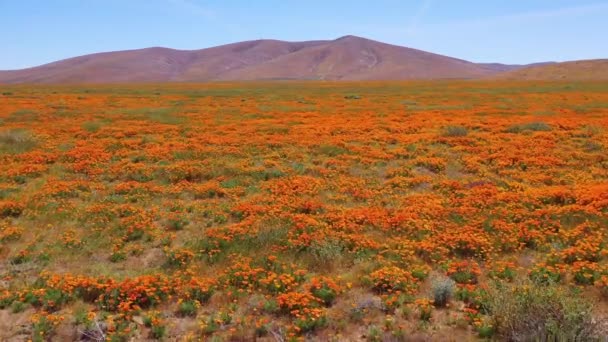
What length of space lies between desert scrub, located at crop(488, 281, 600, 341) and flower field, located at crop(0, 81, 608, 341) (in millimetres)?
48

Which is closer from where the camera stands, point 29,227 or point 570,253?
point 570,253

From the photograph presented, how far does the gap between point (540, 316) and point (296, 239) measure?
5.76 meters

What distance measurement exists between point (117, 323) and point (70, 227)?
582cm

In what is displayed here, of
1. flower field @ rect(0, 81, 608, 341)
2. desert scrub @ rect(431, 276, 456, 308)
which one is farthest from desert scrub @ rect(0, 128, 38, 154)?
desert scrub @ rect(431, 276, 456, 308)

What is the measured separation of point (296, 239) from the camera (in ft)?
37.1

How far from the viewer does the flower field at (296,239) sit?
7.96 meters

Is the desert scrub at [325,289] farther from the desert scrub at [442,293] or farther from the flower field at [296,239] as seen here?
the desert scrub at [442,293]

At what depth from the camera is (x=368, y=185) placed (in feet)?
55.0

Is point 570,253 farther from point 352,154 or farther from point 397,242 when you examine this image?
point 352,154

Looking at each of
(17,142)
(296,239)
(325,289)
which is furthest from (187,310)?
(17,142)

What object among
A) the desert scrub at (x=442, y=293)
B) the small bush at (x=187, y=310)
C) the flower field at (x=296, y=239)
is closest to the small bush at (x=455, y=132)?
the flower field at (x=296, y=239)

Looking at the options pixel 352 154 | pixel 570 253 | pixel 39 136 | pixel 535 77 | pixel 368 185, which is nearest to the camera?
pixel 570 253

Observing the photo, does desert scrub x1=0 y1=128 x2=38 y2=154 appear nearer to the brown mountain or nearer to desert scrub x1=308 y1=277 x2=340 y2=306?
desert scrub x1=308 y1=277 x2=340 y2=306

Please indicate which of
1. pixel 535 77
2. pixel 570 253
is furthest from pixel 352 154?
pixel 535 77
